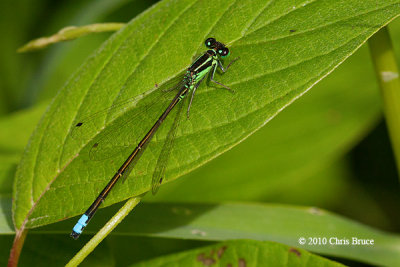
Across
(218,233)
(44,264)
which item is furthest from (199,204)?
(44,264)

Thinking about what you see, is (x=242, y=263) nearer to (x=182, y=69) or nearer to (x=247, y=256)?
(x=247, y=256)

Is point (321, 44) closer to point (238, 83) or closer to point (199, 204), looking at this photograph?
point (238, 83)

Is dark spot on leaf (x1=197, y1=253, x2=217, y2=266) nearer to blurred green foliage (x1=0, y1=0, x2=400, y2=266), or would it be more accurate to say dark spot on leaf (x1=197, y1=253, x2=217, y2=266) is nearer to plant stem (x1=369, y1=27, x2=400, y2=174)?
blurred green foliage (x1=0, y1=0, x2=400, y2=266)

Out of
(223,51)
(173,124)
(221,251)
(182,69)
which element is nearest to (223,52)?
(223,51)

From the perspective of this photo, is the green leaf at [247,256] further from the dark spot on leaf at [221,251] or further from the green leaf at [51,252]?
the green leaf at [51,252]

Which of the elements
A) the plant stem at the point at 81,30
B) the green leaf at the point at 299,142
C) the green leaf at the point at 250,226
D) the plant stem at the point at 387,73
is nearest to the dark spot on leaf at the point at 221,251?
the green leaf at the point at 250,226

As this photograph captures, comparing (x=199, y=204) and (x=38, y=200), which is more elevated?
(x=199, y=204)
